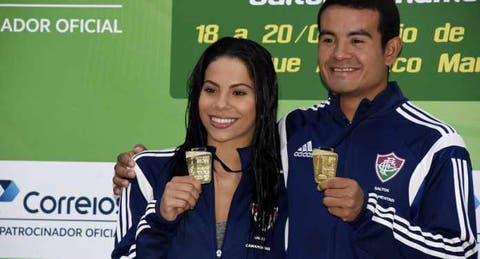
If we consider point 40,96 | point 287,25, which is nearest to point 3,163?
point 40,96

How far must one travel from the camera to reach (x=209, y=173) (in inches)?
92.1

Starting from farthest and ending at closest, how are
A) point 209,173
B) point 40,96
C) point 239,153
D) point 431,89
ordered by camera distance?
point 40,96 < point 431,89 < point 239,153 < point 209,173

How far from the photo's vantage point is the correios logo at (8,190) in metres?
3.75

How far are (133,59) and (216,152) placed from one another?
50.1 inches

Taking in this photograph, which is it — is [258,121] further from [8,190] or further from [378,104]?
[8,190]

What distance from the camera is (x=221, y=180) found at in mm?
2500

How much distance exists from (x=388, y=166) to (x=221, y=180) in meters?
0.56

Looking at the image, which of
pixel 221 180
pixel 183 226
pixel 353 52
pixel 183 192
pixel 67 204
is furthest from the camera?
pixel 67 204

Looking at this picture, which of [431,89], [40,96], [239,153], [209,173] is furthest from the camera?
[40,96]

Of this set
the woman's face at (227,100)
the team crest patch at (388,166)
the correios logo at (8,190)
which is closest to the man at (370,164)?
the team crest patch at (388,166)

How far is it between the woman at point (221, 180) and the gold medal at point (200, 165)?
0.16 ft

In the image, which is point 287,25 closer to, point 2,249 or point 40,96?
point 40,96

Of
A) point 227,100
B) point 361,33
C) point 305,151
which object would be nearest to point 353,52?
point 361,33

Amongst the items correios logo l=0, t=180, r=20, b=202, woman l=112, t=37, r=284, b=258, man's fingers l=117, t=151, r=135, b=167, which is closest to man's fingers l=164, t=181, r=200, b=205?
woman l=112, t=37, r=284, b=258
